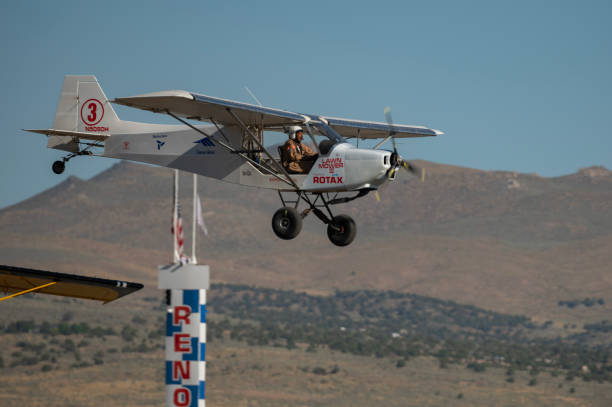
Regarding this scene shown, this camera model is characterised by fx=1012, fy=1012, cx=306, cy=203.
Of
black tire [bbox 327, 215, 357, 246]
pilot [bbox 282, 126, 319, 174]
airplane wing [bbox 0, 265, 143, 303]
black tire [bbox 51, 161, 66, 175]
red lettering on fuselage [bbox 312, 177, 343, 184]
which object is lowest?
airplane wing [bbox 0, 265, 143, 303]

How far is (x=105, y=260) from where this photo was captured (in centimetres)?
19238

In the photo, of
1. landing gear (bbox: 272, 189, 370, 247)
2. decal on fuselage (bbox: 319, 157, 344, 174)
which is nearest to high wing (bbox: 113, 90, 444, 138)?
decal on fuselage (bbox: 319, 157, 344, 174)

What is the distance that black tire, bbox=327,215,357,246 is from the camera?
1059 inches

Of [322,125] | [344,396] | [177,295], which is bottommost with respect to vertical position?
[344,396]

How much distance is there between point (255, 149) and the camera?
2816 cm

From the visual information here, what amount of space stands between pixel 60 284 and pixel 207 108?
5958 millimetres

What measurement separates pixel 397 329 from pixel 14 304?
65.1 m

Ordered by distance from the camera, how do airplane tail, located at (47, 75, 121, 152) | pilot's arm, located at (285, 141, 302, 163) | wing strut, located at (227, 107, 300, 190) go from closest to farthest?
wing strut, located at (227, 107, 300, 190) < pilot's arm, located at (285, 141, 302, 163) < airplane tail, located at (47, 75, 121, 152)

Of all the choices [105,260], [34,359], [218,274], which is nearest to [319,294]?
[218,274]

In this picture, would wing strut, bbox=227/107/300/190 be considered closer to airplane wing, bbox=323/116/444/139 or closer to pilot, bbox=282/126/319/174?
pilot, bbox=282/126/319/174

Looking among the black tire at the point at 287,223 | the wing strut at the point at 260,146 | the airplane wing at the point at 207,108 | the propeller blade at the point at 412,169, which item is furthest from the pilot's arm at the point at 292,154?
the propeller blade at the point at 412,169

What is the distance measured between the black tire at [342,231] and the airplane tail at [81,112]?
9.41 m

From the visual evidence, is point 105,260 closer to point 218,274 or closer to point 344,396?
point 218,274

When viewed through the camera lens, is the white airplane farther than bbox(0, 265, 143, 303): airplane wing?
Yes
